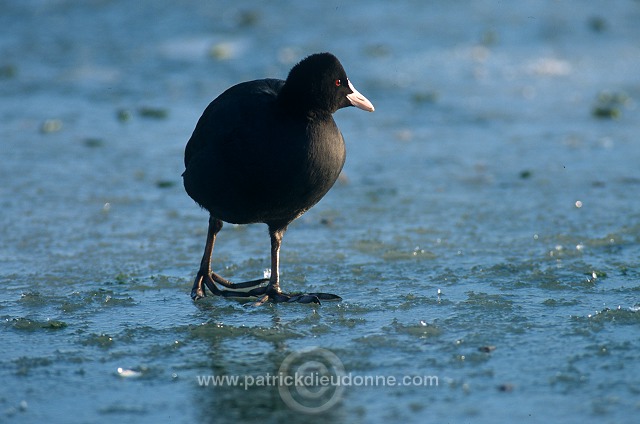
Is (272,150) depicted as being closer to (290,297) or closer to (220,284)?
(290,297)

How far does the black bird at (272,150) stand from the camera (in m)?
4.37

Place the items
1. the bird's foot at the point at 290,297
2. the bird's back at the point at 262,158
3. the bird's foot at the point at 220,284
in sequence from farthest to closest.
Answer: the bird's foot at the point at 220,284 < the bird's foot at the point at 290,297 < the bird's back at the point at 262,158

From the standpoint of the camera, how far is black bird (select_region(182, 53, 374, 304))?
4371 millimetres

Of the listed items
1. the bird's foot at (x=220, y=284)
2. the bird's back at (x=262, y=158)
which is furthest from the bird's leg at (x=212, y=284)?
the bird's back at (x=262, y=158)

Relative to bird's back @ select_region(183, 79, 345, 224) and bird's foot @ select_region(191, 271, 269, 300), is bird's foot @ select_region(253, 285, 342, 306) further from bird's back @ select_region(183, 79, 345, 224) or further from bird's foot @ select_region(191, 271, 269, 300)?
bird's back @ select_region(183, 79, 345, 224)

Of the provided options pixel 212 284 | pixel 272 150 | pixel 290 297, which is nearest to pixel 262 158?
pixel 272 150

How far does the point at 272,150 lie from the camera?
4.34 metres

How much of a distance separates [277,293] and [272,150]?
0.79m

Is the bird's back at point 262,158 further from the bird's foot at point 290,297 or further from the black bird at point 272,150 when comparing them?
the bird's foot at point 290,297

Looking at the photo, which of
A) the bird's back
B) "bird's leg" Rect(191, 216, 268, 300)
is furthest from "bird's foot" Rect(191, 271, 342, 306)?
the bird's back

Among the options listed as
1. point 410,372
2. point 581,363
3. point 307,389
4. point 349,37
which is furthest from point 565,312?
point 349,37

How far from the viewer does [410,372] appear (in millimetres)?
3625

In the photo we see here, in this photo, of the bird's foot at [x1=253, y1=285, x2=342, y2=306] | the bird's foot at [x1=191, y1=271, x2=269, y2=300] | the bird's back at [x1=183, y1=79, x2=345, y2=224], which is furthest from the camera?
the bird's foot at [x1=191, y1=271, x2=269, y2=300]

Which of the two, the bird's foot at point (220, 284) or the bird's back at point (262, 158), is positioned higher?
the bird's back at point (262, 158)
